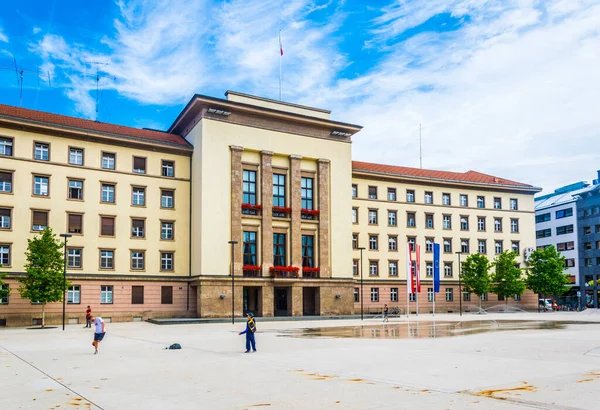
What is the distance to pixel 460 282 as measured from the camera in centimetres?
6606

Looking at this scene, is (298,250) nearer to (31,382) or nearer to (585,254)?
(31,382)

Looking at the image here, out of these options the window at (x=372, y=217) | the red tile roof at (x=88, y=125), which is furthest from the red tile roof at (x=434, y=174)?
the red tile roof at (x=88, y=125)

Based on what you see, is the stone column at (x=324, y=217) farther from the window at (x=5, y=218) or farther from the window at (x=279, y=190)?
the window at (x=5, y=218)

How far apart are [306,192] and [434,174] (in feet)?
71.9

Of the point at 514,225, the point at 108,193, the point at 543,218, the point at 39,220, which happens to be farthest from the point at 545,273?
the point at 39,220

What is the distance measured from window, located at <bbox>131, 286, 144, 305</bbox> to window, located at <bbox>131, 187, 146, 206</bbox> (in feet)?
23.7

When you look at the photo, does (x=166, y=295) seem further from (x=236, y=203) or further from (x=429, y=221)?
(x=429, y=221)

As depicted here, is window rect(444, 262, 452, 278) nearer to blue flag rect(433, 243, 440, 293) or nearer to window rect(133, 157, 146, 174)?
blue flag rect(433, 243, 440, 293)

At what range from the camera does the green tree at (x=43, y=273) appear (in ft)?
137

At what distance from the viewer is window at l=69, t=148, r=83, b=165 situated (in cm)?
4781

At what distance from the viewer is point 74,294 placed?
4669 cm

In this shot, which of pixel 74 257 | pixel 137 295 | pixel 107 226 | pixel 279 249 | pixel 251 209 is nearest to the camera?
pixel 74 257

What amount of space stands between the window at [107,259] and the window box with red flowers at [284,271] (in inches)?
533

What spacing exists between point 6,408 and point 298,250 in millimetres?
43297
